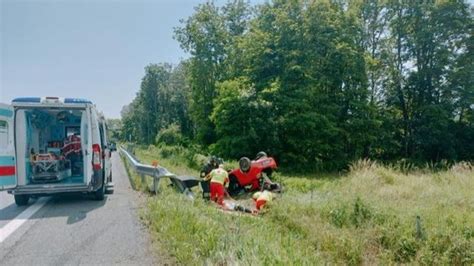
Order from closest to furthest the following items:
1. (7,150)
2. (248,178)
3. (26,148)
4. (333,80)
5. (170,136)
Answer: (7,150) → (26,148) → (248,178) → (333,80) → (170,136)

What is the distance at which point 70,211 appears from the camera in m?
6.69

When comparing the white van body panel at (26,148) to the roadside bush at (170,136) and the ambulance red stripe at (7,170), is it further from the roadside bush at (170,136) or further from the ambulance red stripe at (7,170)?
the roadside bush at (170,136)

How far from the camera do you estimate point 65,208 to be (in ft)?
22.9

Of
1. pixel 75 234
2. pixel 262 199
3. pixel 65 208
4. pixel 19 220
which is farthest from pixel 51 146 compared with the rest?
pixel 262 199

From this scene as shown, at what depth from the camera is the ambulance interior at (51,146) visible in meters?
7.63

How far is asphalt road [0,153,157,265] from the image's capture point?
3998 millimetres

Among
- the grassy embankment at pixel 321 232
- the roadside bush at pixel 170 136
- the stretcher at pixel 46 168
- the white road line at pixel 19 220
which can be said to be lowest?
the grassy embankment at pixel 321 232

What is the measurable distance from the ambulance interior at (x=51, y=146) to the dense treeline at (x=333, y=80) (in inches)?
408

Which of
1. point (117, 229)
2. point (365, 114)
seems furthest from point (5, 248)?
point (365, 114)

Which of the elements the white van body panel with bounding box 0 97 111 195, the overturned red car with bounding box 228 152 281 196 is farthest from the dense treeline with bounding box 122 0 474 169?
the white van body panel with bounding box 0 97 111 195

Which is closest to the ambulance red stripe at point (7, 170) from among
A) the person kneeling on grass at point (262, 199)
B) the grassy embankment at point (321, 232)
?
the grassy embankment at point (321, 232)

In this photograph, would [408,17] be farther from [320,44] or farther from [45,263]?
[45,263]

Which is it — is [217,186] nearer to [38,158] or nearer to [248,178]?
[248,178]

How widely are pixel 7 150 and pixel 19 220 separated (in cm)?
203
